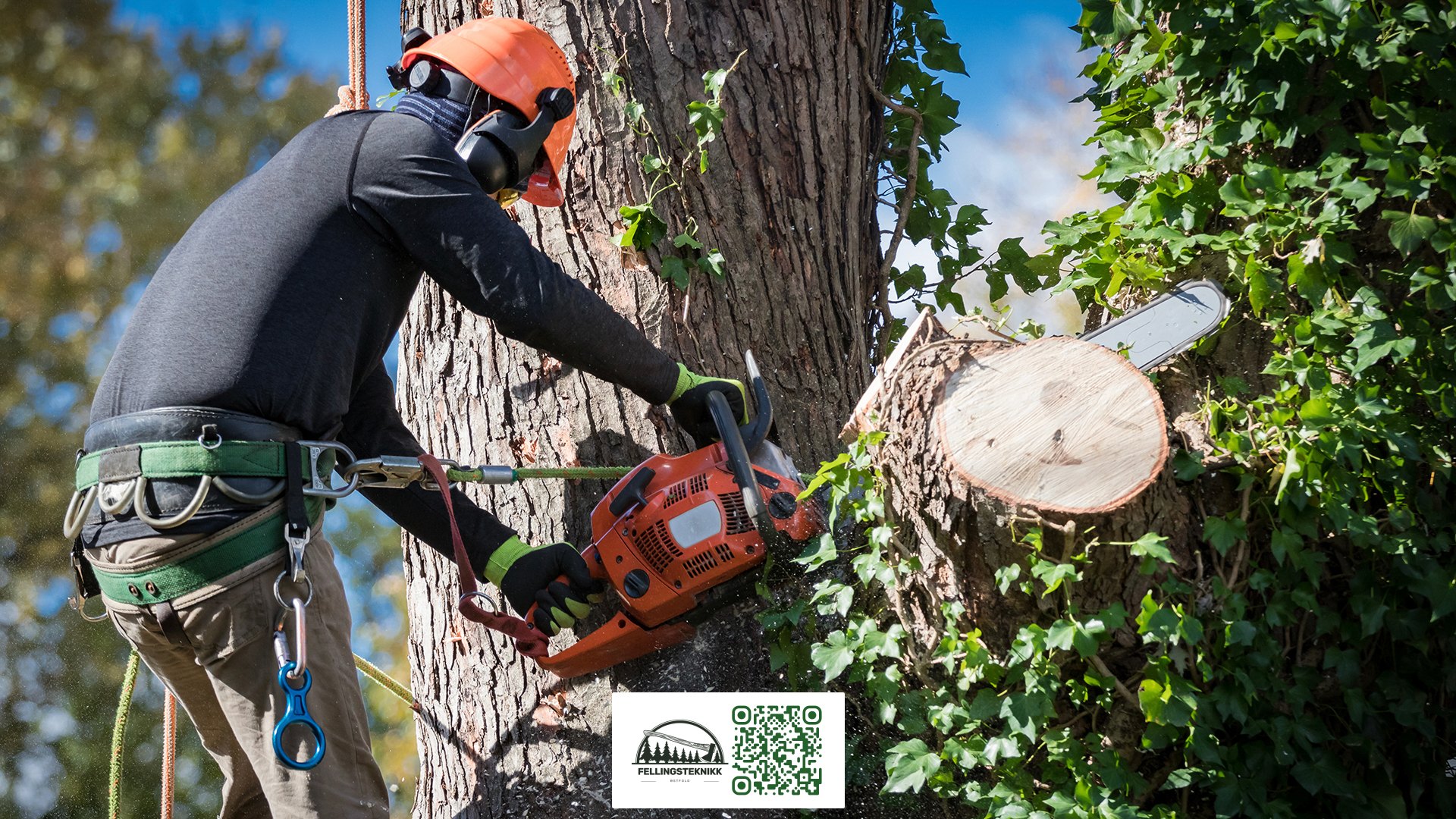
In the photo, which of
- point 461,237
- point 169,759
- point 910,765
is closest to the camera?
point 910,765

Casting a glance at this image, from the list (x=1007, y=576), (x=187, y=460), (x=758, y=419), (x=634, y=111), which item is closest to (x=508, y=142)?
(x=634, y=111)

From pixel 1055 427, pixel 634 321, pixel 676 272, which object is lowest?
pixel 1055 427

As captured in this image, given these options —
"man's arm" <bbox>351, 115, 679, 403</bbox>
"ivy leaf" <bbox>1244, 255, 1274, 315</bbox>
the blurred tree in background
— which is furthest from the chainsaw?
the blurred tree in background

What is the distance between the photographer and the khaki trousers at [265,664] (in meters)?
1.99

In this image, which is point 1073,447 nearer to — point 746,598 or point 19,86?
point 746,598

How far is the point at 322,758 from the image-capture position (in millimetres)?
2000

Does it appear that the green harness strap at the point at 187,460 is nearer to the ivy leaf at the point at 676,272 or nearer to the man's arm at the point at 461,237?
the man's arm at the point at 461,237

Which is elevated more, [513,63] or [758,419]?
[513,63]

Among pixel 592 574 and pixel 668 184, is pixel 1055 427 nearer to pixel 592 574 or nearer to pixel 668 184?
pixel 592 574

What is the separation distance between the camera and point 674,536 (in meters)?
2.33

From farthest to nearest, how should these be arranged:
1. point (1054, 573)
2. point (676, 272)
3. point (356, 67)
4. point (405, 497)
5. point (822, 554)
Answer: point (356, 67) → point (676, 272) → point (405, 497) → point (822, 554) → point (1054, 573)

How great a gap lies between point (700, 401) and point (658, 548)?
36 cm

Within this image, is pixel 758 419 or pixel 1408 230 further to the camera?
pixel 758 419

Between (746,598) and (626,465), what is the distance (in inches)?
18.1
